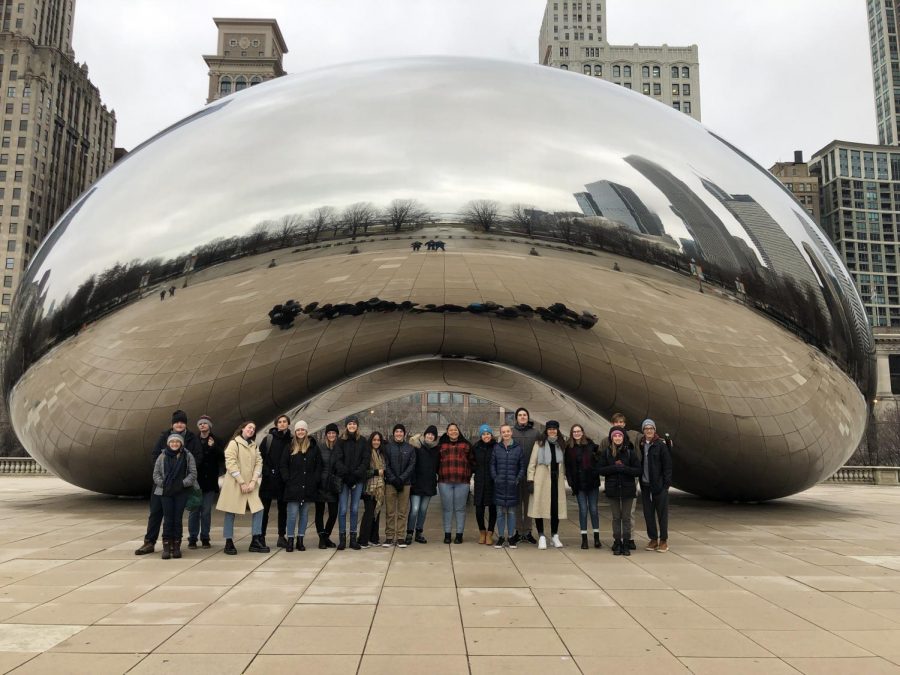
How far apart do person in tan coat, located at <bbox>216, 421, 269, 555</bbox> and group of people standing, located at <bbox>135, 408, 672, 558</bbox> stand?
11 mm

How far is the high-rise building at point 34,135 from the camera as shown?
96938 mm

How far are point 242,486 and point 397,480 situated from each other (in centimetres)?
172

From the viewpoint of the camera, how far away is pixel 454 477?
793 cm

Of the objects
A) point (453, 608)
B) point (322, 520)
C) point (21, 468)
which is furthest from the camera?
point (21, 468)

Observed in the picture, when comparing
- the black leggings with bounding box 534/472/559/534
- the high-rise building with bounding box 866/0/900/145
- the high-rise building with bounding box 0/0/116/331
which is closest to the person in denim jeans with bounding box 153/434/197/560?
the black leggings with bounding box 534/472/559/534

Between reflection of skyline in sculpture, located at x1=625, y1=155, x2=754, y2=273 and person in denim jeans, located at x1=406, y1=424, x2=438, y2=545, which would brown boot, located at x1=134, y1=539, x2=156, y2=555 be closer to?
person in denim jeans, located at x1=406, y1=424, x2=438, y2=545

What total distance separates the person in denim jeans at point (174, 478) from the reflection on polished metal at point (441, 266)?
5.65 feet

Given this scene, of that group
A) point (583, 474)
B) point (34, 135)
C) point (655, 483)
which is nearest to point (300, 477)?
point (583, 474)

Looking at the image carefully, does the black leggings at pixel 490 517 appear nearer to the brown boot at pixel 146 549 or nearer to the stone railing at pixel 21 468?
the brown boot at pixel 146 549

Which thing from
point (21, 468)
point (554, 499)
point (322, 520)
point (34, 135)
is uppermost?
point (34, 135)

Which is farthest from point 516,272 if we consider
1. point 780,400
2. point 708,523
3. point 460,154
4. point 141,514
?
point 141,514

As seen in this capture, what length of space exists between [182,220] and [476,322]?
150 inches

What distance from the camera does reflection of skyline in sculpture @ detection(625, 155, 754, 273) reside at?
8195 millimetres

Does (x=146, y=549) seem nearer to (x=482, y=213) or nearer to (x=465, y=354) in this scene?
(x=465, y=354)
